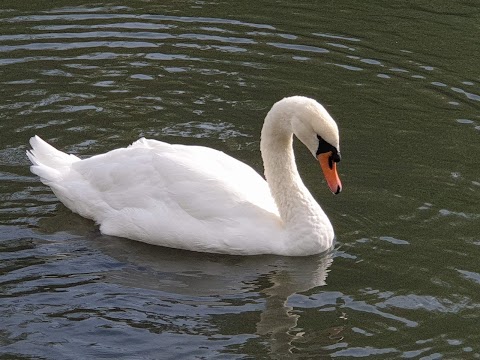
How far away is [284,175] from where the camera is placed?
11.3m

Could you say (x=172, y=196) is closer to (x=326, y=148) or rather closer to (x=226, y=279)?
(x=226, y=279)

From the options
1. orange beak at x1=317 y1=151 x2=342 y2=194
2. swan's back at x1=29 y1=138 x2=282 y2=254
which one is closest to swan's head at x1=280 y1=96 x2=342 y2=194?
orange beak at x1=317 y1=151 x2=342 y2=194

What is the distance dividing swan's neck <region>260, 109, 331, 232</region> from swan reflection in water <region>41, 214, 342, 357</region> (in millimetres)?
367

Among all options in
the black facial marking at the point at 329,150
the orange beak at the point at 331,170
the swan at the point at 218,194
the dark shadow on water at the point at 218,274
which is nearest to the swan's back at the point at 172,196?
the swan at the point at 218,194

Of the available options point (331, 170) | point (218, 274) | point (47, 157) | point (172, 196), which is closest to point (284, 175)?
point (331, 170)

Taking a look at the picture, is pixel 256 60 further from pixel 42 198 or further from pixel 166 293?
pixel 166 293

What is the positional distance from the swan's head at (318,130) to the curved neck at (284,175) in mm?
138

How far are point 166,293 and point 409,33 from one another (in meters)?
7.61

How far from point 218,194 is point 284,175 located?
0.68 metres

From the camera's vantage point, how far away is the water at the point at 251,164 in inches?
374

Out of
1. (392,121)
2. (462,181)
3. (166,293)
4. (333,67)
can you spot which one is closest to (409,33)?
(333,67)

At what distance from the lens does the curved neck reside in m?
11.0

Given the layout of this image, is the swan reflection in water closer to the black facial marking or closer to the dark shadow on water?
the dark shadow on water

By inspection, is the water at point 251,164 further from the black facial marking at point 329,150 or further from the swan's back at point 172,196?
the black facial marking at point 329,150
